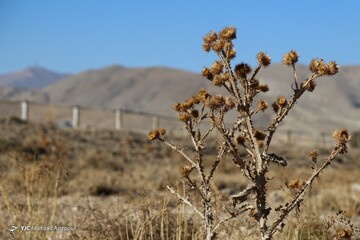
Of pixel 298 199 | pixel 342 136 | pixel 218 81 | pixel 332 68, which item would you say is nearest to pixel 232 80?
pixel 218 81

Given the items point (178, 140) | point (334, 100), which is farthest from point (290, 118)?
point (178, 140)

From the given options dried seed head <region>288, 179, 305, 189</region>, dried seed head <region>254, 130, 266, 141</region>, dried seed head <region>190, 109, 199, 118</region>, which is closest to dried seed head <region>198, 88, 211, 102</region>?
dried seed head <region>190, 109, 199, 118</region>

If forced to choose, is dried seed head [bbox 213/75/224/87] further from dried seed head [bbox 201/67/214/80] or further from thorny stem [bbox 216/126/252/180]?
thorny stem [bbox 216/126/252/180]

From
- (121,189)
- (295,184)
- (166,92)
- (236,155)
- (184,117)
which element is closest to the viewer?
(236,155)

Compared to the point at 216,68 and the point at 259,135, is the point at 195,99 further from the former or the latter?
the point at 259,135

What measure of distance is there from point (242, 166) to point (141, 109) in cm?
11873

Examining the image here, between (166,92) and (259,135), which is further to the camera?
(166,92)

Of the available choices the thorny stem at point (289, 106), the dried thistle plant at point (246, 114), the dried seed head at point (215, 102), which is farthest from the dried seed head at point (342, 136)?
the dried seed head at point (215, 102)

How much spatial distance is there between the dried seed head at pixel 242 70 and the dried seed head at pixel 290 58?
0.66ft

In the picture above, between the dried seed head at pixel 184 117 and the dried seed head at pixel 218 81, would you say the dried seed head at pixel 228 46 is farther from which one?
the dried seed head at pixel 184 117

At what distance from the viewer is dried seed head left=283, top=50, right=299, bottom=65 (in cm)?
372

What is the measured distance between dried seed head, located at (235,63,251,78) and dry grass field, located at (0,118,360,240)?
871 millimetres

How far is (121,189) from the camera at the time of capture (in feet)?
44.5

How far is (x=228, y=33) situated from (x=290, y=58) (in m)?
0.36
